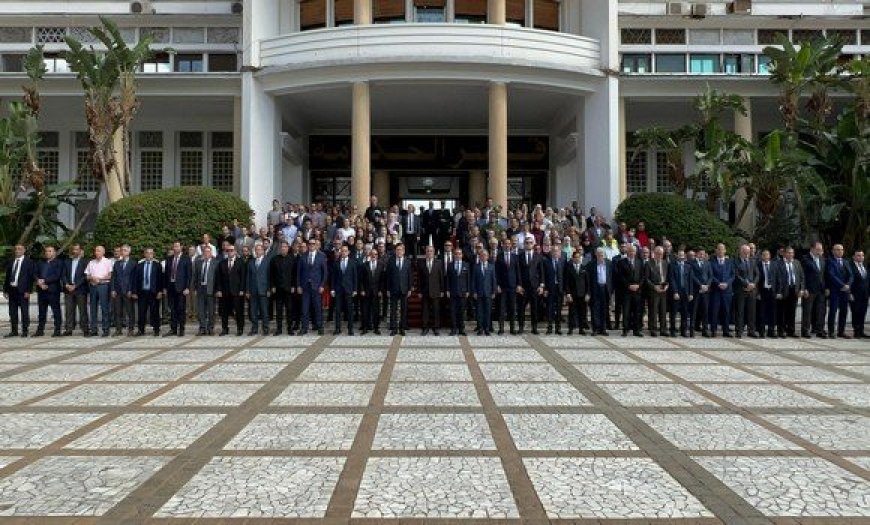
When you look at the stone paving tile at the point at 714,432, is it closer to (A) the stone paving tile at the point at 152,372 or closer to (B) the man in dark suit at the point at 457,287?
(A) the stone paving tile at the point at 152,372

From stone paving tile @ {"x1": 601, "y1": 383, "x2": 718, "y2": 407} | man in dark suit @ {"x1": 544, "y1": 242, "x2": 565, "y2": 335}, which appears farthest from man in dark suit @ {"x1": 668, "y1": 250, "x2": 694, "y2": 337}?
stone paving tile @ {"x1": 601, "y1": 383, "x2": 718, "y2": 407}

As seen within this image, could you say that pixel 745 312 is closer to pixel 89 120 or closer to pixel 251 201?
pixel 251 201

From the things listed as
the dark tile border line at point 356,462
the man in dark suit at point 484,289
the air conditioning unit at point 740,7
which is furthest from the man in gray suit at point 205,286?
the air conditioning unit at point 740,7

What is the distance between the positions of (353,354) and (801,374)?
629cm

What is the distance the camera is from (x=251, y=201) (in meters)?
21.0

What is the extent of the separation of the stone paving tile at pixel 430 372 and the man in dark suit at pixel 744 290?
6.82m

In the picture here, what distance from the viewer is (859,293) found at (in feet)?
45.6

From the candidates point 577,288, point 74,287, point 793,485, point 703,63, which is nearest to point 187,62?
point 74,287

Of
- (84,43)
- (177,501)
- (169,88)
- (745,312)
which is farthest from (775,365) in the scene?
(84,43)

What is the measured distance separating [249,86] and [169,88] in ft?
10.5

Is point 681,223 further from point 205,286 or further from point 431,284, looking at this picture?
point 205,286

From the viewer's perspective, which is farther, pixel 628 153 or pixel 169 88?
pixel 628 153

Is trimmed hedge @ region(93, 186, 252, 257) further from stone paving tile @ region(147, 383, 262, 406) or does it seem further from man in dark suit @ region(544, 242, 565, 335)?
stone paving tile @ region(147, 383, 262, 406)

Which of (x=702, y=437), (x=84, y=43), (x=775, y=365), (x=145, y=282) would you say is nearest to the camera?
(x=702, y=437)
